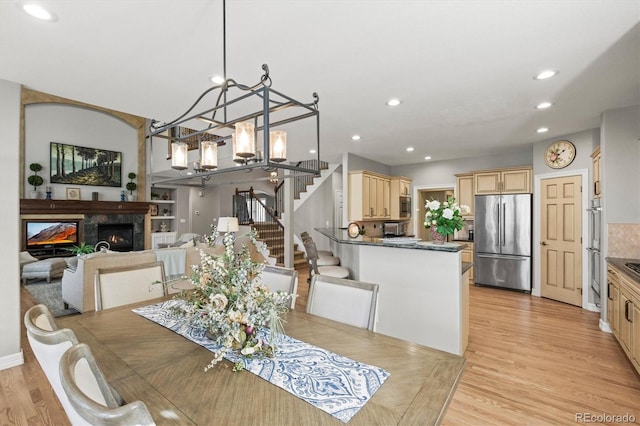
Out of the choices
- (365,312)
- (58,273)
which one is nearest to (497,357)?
(365,312)

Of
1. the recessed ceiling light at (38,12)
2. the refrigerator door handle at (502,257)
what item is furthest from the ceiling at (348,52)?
the refrigerator door handle at (502,257)

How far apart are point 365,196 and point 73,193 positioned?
7.19m

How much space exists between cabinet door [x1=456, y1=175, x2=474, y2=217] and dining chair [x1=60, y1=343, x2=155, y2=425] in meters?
6.20

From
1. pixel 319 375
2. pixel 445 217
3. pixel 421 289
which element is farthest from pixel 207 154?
pixel 421 289

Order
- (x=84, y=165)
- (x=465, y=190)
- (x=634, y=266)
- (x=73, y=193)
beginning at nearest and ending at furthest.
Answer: (x=634, y=266) → (x=465, y=190) → (x=73, y=193) → (x=84, y=165)

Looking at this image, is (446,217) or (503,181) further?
(503,181)

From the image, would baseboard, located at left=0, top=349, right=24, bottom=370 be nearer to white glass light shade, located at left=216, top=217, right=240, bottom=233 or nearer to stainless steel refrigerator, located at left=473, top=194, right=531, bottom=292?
white glass light shade, located at left=216, top=217, right=240, bottom=233

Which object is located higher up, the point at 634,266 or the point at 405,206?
the point at 405,206

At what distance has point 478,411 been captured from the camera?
2.08 m

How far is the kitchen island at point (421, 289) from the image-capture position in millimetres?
2738

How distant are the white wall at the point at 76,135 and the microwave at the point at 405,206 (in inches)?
292

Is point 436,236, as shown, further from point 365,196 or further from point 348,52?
point 365,196

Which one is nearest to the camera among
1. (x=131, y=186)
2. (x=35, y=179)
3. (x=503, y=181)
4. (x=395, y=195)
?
(x=503, y=181)

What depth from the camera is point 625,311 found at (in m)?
2.64
